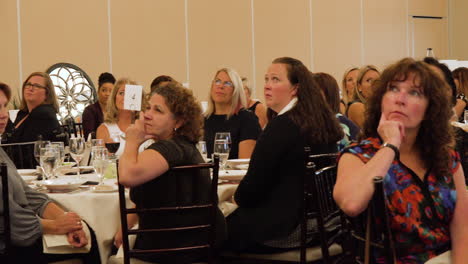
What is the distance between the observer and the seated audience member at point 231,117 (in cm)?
483

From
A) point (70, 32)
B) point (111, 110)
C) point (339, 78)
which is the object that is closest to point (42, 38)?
point (70, 32)

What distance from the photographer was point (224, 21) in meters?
10.4

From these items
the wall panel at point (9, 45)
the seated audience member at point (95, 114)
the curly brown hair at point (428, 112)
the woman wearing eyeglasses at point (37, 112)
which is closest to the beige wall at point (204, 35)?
the wall panel at point (9, 45)

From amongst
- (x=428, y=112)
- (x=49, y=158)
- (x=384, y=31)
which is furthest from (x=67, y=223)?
(x=384, y=31)

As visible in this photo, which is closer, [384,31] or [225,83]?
[225,83]

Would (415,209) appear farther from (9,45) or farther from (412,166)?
(9,45)

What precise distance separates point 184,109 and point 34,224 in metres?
0.84

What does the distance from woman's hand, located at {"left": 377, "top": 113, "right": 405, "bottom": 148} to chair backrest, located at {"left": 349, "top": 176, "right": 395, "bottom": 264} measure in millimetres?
196

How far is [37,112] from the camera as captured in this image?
5.31 m

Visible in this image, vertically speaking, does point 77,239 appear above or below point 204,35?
A: below

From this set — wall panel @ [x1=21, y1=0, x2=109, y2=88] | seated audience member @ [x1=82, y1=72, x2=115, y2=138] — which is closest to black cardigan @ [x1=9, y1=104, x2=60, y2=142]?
seated audience member @ [x1=82, y1=72, x2=115, y2=138]

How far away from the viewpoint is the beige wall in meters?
8.48

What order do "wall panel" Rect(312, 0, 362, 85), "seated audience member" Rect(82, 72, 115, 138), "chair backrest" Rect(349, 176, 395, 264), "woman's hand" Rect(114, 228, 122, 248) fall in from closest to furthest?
"chair backrest" Rect(349, 176, 395, 264)
"woman's hand" Rect(114, 228, 122, 248)
"seated audience member" Rect(82, 72, 115, 138)
"wall panel" Rect(312, 0, 362, 85)

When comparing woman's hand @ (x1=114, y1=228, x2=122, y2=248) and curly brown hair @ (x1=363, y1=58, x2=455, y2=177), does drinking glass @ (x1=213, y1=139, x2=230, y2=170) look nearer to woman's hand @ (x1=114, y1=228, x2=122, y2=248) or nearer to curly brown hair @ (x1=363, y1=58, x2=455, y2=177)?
woman's hand @ (x1=114, y1=228, x2=122, y2=248)
